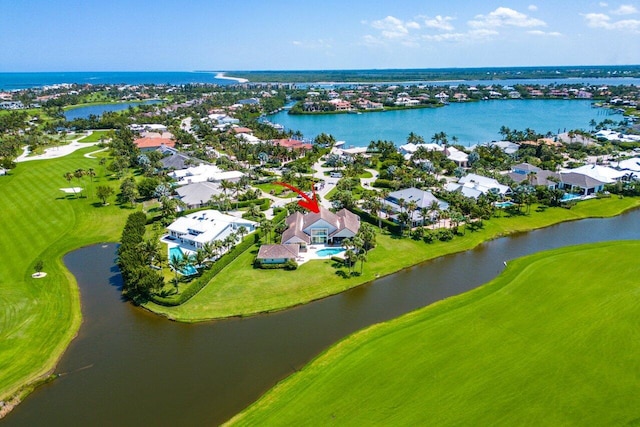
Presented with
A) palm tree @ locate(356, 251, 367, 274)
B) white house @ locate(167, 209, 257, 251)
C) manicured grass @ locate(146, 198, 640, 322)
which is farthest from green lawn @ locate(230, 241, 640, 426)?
white house @ locate(167, 209, 257, 251)

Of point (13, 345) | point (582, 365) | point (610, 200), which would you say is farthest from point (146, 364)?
point (610, 200)

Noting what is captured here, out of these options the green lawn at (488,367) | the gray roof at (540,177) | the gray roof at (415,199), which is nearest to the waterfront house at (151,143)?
the gray roof at (415,199)

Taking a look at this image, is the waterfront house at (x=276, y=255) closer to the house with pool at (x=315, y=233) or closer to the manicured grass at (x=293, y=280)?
the house with pool at (x=315, y=233)

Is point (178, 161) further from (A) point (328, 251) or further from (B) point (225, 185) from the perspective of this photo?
(A) point (328, 251)

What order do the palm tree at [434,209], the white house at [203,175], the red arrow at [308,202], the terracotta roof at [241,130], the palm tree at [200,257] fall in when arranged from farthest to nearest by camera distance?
1. the terracotta roof at [241,130]
2. the white house at [203,175]
3. the red arrow at [308,202]
4. the palm tree at [434,209]
5. the palm tree at [200,257]

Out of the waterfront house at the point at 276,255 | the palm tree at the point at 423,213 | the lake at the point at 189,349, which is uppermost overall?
the palm tree at the point at 423,213

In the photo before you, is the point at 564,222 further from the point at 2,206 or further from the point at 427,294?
the point at 2,206

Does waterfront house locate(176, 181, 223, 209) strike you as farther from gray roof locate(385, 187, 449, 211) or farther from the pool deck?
gray roof locate(385, 187, 449, 211)
